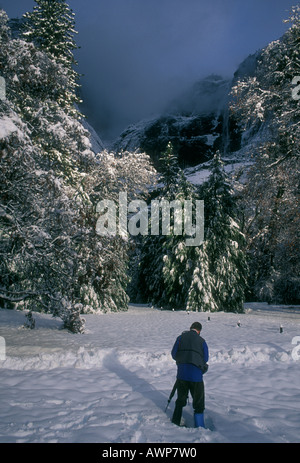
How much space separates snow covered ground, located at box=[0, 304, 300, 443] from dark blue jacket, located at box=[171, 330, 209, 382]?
76cm

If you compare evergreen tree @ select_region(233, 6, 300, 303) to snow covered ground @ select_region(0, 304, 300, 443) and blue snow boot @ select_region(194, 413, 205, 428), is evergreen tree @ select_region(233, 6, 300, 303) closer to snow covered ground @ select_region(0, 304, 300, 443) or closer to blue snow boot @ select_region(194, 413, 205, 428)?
snow covered ground @ select_region(0, 304, 300, 443)

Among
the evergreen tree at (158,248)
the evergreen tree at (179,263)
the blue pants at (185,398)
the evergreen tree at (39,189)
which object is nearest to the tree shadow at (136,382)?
the blue pants at (185,398)

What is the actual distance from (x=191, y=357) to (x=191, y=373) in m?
0.26

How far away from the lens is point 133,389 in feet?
23.0

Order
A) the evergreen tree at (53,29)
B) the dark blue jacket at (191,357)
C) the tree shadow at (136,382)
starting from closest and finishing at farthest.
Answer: the dark blue jacket at (191,357) < the tree shadow at (136,382) < the evergreen tree at (53,29)

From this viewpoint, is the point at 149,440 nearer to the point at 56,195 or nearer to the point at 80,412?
the point at 80,412

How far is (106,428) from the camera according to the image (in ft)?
15.9

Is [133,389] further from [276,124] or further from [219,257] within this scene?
[219,257]

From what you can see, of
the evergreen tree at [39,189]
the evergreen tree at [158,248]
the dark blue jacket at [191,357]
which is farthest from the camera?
the evergreen tree at [158,248]

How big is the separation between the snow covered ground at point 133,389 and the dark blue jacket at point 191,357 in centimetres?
76

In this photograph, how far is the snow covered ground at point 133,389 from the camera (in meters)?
4.77

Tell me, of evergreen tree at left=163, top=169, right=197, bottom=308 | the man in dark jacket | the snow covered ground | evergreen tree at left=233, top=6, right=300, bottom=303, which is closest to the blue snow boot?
the man in dark jacket

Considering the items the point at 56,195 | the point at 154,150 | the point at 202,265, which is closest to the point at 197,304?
the point at 202,265

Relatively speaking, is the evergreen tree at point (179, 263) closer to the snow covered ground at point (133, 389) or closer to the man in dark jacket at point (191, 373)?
the snow covered ground at point (133, 389)
